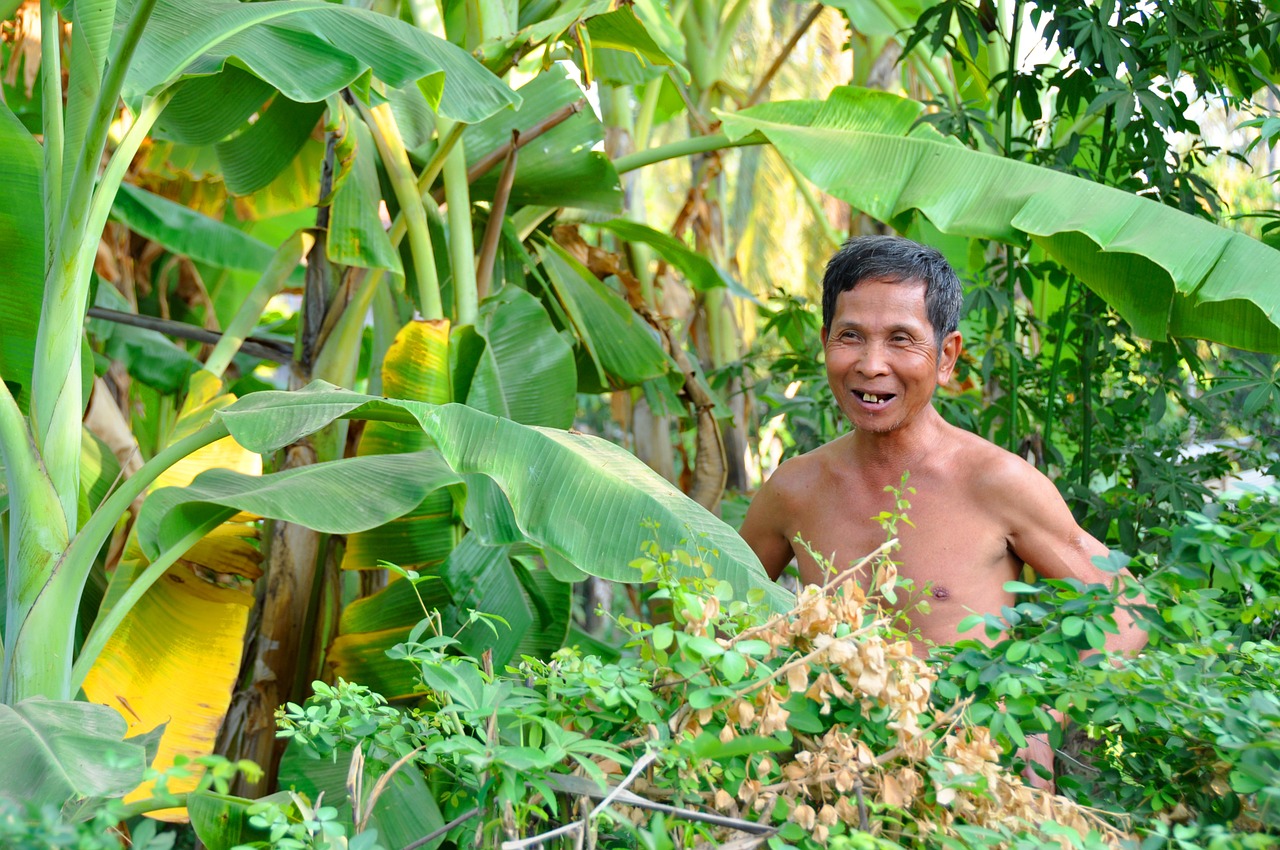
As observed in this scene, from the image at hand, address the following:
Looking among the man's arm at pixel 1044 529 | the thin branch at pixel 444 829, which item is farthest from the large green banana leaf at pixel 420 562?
the thin branch at pixel 444 829

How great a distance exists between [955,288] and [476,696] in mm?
1501

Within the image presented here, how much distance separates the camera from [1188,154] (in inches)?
129

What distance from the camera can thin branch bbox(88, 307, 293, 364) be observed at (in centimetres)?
338

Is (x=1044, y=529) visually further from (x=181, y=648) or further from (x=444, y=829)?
(x=181, y=648)

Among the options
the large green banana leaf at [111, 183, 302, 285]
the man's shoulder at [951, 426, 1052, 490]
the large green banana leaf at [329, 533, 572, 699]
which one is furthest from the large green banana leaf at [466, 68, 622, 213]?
the man's shoulder at [951, 426, 1052, 490]

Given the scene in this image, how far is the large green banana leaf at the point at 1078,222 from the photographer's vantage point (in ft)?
8.16

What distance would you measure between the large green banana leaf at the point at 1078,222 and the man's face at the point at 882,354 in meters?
0.55

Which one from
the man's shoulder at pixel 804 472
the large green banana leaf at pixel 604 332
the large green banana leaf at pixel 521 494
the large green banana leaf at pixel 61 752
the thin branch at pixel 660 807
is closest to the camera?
the thin branch at pixel 660 807

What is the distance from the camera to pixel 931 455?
2334mm

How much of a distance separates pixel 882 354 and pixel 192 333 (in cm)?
232

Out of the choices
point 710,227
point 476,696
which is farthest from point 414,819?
point 710,227

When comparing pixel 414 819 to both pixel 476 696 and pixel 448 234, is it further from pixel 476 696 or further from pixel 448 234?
pixel 448 234

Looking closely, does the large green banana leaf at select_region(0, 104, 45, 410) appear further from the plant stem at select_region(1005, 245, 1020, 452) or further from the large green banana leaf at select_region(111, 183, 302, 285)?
the plant stem at select_region(1005, 245, 1020, 452)

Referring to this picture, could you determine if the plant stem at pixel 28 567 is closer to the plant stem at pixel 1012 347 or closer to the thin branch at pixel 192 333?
the thin branch at pixel 192 333
